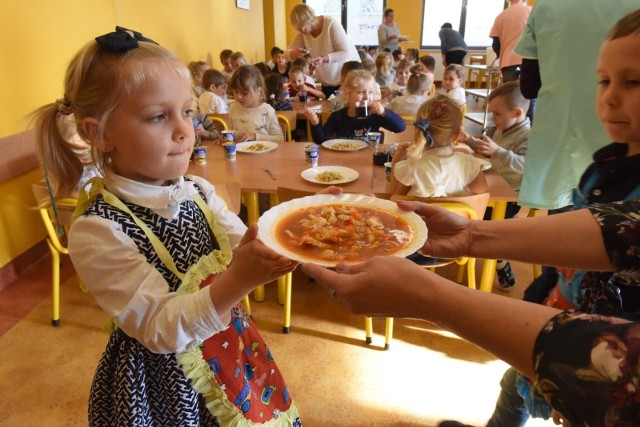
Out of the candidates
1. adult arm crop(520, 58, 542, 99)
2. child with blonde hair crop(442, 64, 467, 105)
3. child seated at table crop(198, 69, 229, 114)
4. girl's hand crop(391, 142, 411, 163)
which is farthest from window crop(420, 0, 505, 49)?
girl's hand crop(391, 142, 411, 163)

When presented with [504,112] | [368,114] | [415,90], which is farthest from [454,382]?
[415,90]

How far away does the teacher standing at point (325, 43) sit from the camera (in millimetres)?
4855

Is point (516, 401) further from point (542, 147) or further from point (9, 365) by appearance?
point (9, 365)

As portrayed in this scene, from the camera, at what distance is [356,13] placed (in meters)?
11.5

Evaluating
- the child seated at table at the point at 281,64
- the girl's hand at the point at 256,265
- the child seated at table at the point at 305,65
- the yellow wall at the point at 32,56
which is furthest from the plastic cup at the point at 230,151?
the child seated at table at the point at 281,64

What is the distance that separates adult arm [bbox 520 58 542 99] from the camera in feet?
7.45

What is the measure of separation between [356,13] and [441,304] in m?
12.1

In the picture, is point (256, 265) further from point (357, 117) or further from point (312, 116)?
point (357, 117)

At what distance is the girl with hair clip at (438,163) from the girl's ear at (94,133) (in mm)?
1441

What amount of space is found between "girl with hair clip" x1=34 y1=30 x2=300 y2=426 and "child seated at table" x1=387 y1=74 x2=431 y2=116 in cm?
345

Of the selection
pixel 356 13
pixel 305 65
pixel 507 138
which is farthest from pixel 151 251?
pixel 356 13

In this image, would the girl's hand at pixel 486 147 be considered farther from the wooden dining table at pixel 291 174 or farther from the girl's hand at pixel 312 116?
the girl's hand at pixel 312 116

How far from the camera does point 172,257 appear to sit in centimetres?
109

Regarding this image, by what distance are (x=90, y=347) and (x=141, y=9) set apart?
3.66 metres
